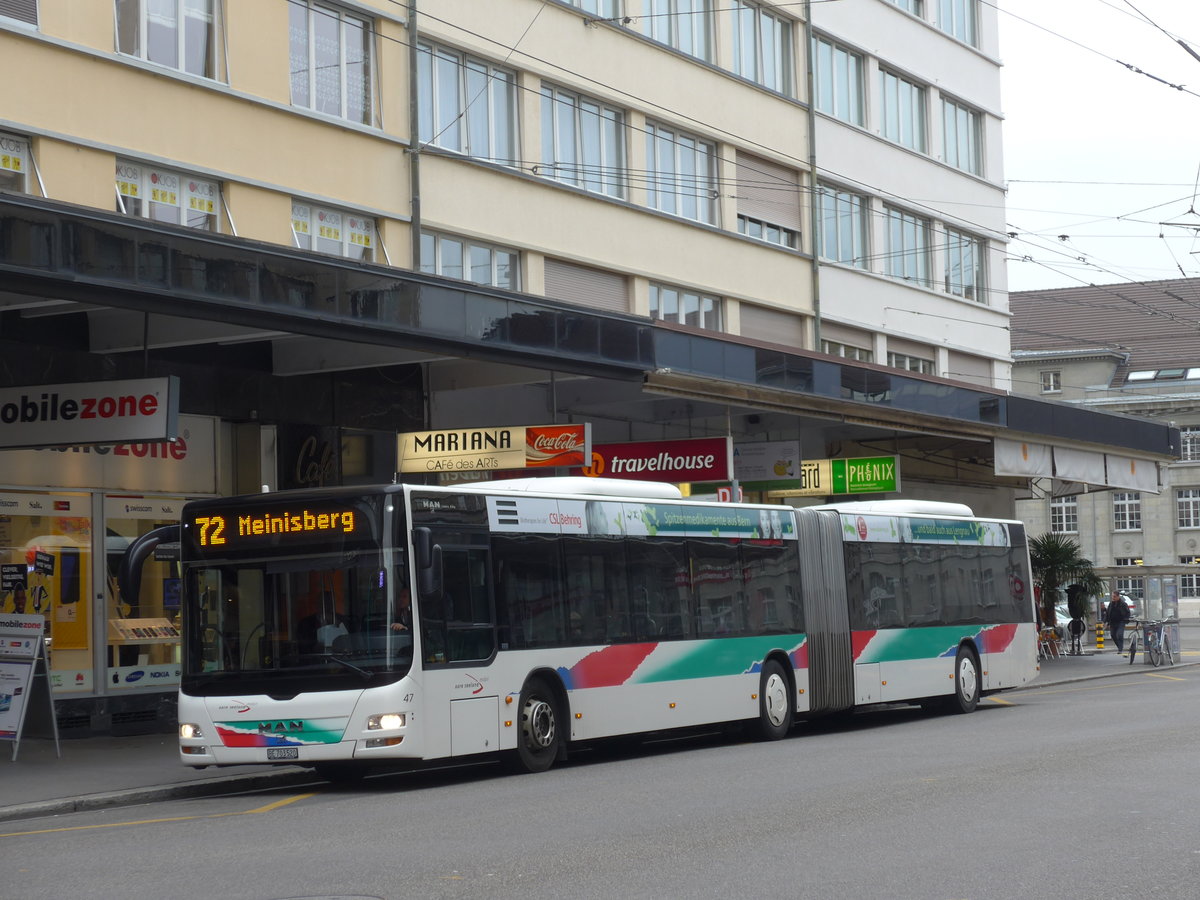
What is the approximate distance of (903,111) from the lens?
3900 centimetres

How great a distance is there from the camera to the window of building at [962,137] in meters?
40.9

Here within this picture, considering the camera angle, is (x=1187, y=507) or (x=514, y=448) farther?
(x=1187, y=507)

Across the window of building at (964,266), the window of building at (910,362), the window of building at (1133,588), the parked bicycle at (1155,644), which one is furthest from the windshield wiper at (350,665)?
the window of building at (1133,588)

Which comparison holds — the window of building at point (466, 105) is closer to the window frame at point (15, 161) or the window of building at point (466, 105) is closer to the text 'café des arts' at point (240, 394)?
the text 'café des arts' at point (240, 394)

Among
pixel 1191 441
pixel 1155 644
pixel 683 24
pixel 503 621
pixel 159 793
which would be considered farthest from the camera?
pixel 1191 441

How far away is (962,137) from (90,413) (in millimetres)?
28866

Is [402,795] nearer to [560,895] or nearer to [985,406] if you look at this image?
[560,895]

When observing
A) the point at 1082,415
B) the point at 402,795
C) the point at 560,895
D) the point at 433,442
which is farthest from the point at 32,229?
the point at 1082,415

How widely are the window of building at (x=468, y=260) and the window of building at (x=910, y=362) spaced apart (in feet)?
45.0

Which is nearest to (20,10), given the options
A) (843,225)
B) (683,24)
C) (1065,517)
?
(683,24)

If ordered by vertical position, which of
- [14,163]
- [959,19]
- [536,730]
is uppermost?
[959,19]

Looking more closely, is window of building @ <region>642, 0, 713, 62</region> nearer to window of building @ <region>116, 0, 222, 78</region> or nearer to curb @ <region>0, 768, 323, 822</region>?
window of building @ <region>116, 0, 222, 78</region>

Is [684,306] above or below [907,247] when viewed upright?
below

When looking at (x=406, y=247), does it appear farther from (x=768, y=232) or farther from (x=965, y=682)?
(x=768, y=232)
